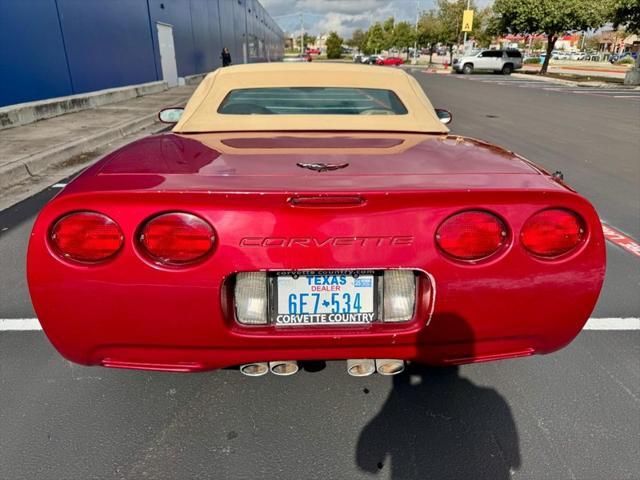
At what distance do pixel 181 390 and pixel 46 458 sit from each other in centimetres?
59

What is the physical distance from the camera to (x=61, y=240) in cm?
157

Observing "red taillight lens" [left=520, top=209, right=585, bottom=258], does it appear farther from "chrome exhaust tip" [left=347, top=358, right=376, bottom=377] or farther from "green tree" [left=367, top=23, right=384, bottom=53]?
"green tree" [left=367, top=23, right=384, bottom=53]

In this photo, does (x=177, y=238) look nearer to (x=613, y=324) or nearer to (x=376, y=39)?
(x=613, y=324)

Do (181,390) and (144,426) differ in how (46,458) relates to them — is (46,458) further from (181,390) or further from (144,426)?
(181,390)

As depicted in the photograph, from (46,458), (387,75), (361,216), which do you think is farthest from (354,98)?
(46,458)

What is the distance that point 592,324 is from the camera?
2822 millimetres

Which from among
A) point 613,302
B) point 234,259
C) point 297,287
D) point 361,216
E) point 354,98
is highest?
point 354,98

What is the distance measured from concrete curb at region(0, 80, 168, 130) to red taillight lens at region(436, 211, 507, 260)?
1024 cm

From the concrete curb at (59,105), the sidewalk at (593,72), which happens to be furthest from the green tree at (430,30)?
the concrete curb at (59,105)

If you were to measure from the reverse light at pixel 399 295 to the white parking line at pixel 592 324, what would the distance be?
67.4 inches

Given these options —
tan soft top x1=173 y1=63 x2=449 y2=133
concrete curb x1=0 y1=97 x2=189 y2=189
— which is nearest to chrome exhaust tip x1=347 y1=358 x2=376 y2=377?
tan soft top x1=173 y1=63 x2=449 y2=133

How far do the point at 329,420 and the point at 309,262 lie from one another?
0.89 metres

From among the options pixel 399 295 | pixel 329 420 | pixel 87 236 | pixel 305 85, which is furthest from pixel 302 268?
pixel 305 85

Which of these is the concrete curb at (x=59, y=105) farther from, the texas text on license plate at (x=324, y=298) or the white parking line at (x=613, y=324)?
the white parking line at (x=613, y=324)
